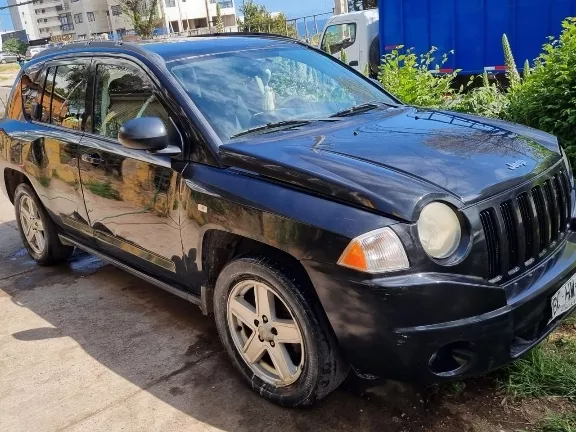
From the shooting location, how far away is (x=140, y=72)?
3.38 m

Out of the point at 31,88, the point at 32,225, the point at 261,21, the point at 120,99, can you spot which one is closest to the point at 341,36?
the point at 31,88

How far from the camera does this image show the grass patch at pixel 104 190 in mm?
3596

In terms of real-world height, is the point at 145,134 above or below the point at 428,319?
above

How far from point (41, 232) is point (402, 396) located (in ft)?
11.4

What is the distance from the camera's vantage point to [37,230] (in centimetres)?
498

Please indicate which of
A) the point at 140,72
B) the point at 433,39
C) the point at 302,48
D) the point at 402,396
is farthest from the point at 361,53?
the point at 402,396

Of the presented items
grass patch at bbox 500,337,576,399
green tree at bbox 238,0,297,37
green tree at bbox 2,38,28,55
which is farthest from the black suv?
green tree at bbox 2,38,28,55

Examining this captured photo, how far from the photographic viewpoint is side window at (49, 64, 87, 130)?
13.1 ft

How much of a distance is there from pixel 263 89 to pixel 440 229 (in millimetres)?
1538

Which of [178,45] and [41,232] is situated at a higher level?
[178,45]

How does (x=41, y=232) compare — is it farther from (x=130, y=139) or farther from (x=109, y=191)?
(x=130, y=139)

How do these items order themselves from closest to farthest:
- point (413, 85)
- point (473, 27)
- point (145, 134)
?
point (145, 134), point (413, 85), point (473, 27)

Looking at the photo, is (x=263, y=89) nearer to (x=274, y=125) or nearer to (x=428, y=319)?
(x=274, y=125)

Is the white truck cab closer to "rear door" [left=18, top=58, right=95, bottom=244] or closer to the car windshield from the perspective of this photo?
"rear door" [left=18, top=58, right=95, bottom=244]
